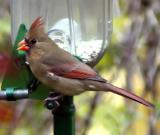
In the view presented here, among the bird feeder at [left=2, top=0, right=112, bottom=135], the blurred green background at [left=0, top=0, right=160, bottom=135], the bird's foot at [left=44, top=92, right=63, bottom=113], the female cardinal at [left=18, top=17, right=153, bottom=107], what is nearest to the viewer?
the bird's foot at [left=44, top=92, right=63, bottom=113]

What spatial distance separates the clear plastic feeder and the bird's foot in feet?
0.78

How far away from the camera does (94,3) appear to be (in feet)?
11.9

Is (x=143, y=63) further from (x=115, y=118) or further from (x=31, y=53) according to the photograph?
(x=31, y=53)

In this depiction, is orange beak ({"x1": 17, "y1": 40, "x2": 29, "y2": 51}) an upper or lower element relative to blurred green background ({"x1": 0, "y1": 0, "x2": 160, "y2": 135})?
upper

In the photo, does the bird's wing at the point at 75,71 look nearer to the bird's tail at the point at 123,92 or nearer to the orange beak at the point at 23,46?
the bird's tail at the point at 123,92

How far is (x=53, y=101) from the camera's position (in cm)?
309

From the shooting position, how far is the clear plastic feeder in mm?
3424

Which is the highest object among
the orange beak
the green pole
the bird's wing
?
the orange beak

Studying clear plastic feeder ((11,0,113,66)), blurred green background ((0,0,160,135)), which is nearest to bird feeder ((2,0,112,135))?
clear plastic feeder ((11,0,113,66))

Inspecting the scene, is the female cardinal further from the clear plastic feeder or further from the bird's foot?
the clear plastic feeder

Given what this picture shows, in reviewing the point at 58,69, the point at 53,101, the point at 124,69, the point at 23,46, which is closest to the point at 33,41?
the point at 23,46

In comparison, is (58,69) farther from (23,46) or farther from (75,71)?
(23,46)

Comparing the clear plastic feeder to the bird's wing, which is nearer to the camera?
the bird's wing

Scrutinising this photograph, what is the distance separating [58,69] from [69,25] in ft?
1.05
